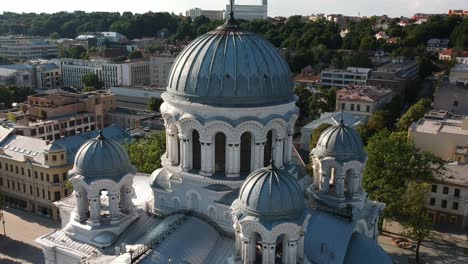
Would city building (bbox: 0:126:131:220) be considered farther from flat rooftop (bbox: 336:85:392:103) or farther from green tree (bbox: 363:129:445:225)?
flat rooftop (bbox: 336:85:392:103)

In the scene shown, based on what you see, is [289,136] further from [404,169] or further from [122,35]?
[122,35]

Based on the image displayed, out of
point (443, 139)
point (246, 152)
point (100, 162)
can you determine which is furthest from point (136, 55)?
point (246, 152)

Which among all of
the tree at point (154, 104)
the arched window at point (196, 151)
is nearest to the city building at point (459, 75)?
the tree at point (154, 104)

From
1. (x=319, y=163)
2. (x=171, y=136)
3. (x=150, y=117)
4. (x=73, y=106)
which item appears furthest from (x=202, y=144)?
(x=73, y=106)

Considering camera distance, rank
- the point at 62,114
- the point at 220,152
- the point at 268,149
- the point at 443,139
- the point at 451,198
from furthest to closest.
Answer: the point at 62,114, the point at 443,139, the point at 451,198, the point at 268,149, the point at 220,152

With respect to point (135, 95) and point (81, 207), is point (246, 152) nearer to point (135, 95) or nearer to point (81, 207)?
point (81, 207)

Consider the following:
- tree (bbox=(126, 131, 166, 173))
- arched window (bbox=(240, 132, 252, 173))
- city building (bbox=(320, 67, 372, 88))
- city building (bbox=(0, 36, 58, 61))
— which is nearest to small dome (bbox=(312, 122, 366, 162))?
arched window (bbox=(240, 132, 252, 173))

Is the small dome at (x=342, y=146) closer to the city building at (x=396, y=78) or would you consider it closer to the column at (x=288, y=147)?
the column at (x=288, y=147)
